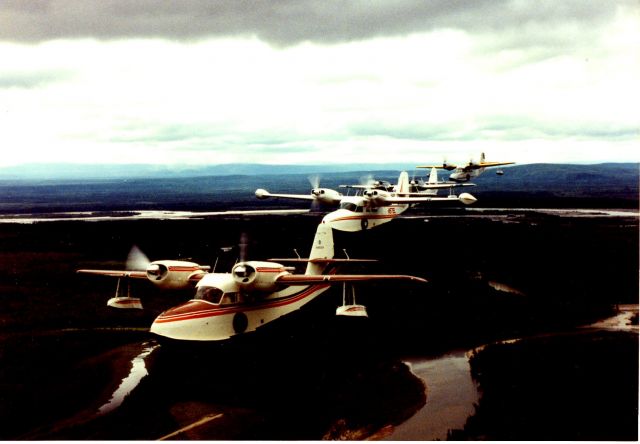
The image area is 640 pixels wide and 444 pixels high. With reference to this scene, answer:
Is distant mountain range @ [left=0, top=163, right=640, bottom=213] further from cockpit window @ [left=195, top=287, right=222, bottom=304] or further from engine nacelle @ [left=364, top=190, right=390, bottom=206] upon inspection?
cockpit window @ [left=195, top=287, right=222, bottom=304]

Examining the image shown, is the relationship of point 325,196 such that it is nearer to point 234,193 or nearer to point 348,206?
point 348,206

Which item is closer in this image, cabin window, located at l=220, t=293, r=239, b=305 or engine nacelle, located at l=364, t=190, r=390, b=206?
cabin window, located at l=220, t=293, r=239, b=305

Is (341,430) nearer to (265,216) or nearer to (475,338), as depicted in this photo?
(475,338)

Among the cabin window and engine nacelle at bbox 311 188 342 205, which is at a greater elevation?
engine nacelle at bbox 311 188 342 205

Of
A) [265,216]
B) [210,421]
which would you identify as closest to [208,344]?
[210,421]

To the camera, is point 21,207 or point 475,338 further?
point 21,207

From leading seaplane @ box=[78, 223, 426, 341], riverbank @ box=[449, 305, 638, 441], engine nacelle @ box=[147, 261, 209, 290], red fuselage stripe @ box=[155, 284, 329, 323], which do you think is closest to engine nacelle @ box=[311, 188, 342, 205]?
red fuselage stripe @ box=[155, 284, 329, 323]

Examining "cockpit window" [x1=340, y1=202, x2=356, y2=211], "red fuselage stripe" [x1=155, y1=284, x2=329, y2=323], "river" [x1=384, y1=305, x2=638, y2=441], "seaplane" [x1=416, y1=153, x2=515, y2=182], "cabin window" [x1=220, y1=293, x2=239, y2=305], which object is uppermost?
"seaplane" [x1=416, y1=153, x2=515, y2=182]
